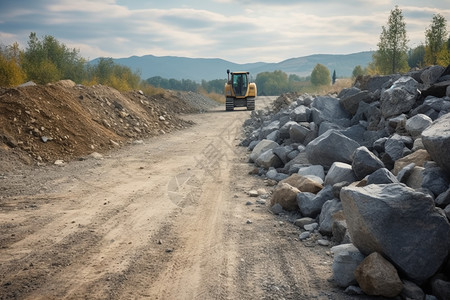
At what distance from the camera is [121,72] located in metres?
49.5

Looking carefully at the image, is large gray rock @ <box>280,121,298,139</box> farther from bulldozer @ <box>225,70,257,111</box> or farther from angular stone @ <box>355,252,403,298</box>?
bulldozer @ <box>225,70,257,111</box>

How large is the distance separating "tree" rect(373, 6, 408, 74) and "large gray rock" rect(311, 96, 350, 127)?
1358 inches

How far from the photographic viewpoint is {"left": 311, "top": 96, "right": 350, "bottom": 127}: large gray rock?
10385mm

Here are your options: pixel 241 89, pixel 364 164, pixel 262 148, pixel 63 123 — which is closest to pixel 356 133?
pixel 262 148

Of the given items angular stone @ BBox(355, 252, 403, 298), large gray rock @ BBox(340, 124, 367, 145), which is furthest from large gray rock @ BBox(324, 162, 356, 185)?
angular stone @ BBox(355, 252, 403, 298)

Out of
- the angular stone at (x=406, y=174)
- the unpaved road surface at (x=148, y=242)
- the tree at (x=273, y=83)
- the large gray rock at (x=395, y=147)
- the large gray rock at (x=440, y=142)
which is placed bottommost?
the unpaved road surface at (x=148, y=242)

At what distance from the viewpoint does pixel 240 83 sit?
31703 millimetres

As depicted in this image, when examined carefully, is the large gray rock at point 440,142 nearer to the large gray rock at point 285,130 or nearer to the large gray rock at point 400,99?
the large gray rock at point 400,99

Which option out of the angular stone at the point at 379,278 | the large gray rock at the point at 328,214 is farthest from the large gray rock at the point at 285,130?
the angular stone at the point at 379,278

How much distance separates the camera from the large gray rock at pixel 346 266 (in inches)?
155

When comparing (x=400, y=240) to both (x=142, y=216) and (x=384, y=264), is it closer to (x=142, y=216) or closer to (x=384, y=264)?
(x=384, y=264)

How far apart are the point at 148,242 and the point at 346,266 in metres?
2.61

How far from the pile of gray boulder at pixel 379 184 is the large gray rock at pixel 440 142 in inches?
0.5

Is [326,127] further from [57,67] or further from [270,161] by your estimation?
[57,67]
